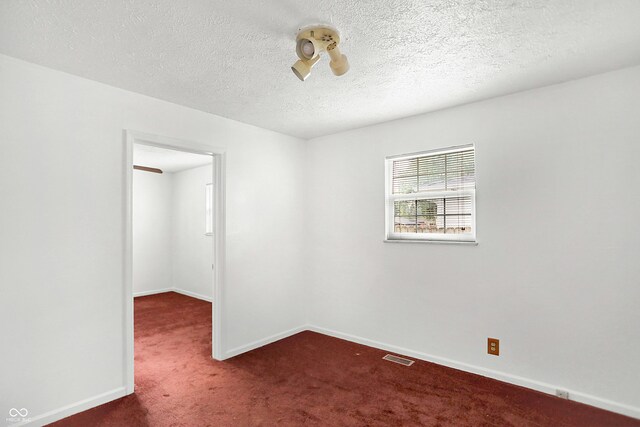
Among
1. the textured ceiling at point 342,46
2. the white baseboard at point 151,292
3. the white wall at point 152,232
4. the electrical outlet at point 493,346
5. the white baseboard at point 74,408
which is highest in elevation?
the textured ceiling at point 342,46

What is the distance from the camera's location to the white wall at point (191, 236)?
6.17 metres

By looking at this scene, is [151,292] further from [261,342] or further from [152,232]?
[261,342]

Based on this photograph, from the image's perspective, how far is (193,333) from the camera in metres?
4.14

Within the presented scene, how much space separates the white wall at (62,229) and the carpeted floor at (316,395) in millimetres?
361

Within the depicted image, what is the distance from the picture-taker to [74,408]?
234cm

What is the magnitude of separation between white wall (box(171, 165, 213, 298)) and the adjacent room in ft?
8.59

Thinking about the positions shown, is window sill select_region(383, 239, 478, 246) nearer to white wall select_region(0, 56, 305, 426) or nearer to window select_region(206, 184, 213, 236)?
white wall select_region(0, 56, 305, 426)

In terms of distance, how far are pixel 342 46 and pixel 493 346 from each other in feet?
8.87

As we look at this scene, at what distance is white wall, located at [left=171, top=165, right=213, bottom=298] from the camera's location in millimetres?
6168

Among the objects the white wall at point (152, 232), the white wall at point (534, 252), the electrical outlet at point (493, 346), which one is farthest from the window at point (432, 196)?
the white wall at point (152, 232)

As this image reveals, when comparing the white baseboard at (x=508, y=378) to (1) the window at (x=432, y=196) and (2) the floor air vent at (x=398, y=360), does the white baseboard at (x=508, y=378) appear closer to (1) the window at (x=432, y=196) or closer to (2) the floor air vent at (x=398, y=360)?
(2) the floor air vent at (x=398, y=360)

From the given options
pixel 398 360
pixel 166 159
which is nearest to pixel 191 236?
pixel 166 159

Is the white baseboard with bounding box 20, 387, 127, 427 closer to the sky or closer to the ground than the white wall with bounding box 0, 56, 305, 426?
closer to the ground

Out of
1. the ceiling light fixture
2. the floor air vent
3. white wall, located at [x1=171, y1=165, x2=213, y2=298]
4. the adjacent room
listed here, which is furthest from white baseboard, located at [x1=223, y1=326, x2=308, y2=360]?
the ceiling light fixture
